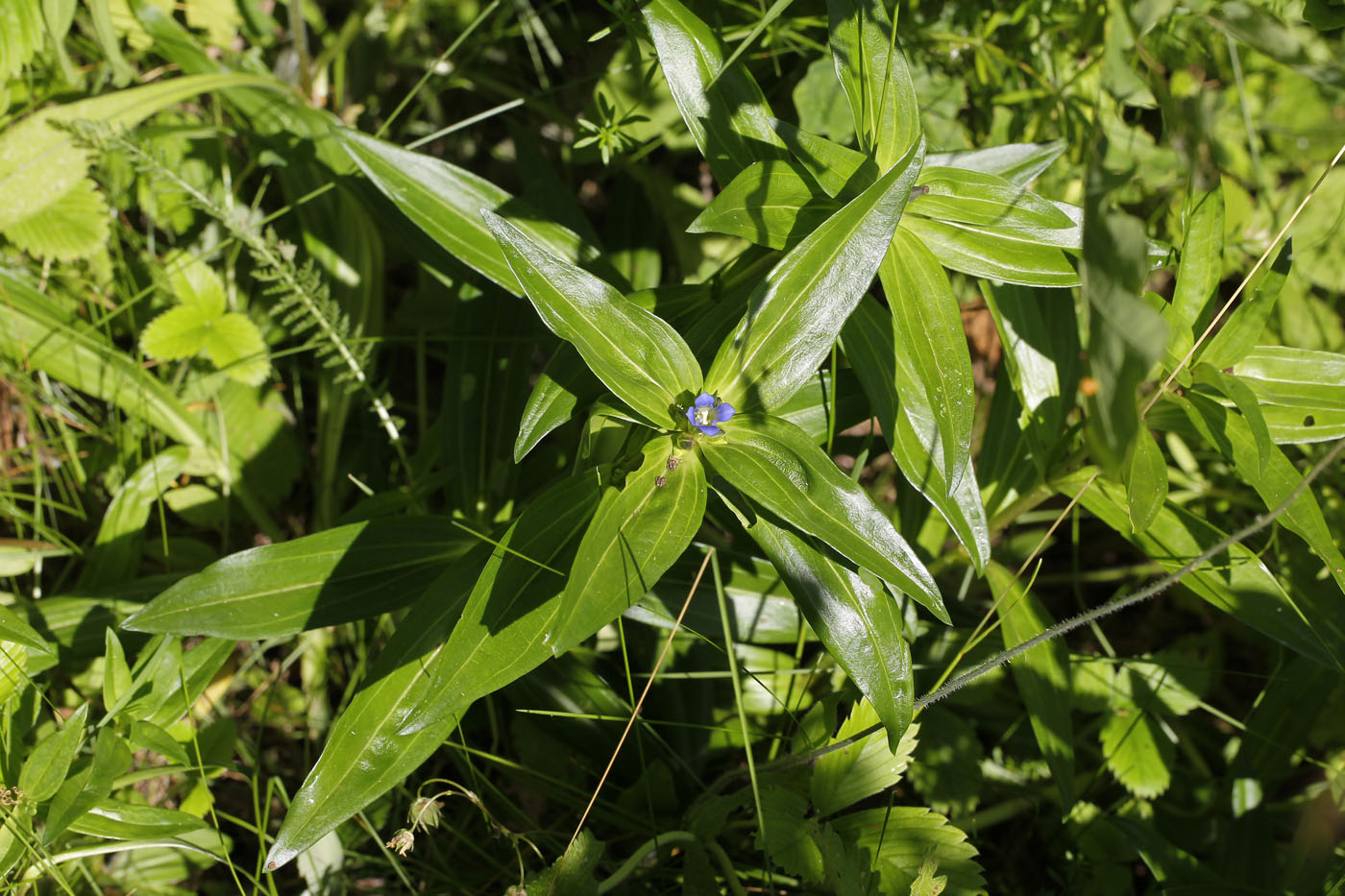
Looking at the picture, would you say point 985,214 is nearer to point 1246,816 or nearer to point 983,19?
point 983,19

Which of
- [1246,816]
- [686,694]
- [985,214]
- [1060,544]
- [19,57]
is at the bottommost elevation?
[1246,816]

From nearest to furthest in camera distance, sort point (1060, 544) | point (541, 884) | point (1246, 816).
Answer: point (541, 884), point (1246, 816), point (1060, 544)

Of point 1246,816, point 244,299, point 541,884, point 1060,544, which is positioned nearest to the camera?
point 541,884

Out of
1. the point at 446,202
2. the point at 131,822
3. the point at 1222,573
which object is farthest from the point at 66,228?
the point at 1222,573

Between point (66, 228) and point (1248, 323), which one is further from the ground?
point (66, 228)

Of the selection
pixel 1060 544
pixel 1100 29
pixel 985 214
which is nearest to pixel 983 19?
pixel 1100 29

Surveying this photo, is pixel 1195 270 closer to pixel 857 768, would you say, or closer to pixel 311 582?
pixel 857 768
